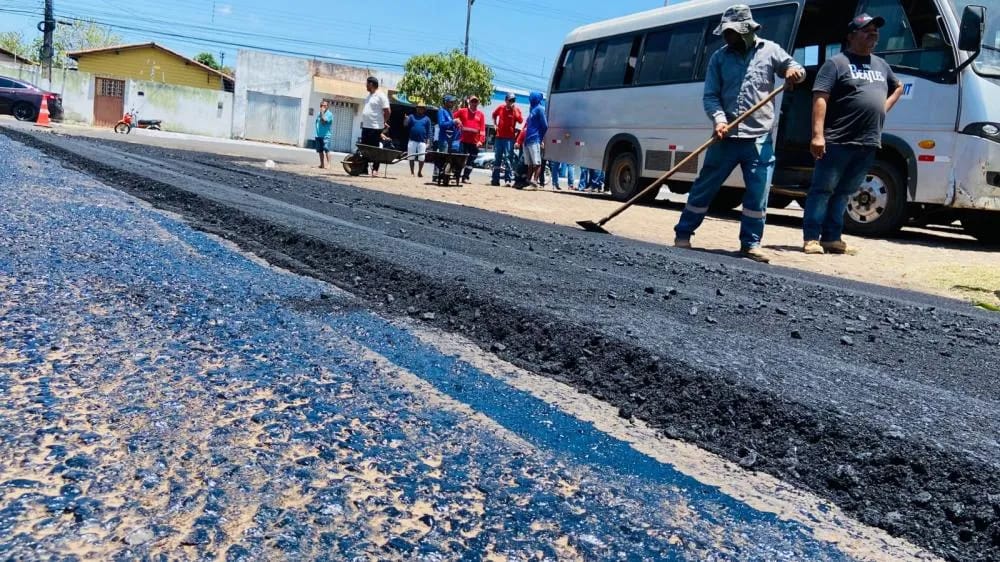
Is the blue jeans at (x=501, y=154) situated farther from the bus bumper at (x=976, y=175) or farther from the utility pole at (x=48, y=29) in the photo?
the utility pole at (x=48, y=29)

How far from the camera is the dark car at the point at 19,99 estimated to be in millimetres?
26439

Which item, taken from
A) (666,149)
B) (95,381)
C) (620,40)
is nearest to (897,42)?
(666,149)

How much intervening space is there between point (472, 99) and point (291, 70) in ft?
105

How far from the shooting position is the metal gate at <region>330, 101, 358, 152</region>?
44719mm

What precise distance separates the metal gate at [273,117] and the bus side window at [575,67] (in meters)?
31.3

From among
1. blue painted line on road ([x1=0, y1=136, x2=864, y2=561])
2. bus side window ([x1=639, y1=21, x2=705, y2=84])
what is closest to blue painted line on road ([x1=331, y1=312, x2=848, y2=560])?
blue painted line on road ([x1=0, y1=136, x2=864, y2=561])

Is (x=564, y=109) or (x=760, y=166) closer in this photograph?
(x=760, y=166)

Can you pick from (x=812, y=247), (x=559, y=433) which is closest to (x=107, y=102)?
(x=812, y=247)

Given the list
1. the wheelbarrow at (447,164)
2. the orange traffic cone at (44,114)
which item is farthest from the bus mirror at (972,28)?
the orange traffic cone at (44,114)

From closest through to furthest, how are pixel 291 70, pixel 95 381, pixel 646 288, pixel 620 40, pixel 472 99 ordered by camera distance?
pixel 95 381 < pixel 646 288 < pixel 620 40 < pixel 472 99 < pixel 291 70

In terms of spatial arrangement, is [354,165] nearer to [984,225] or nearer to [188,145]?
[984,225]

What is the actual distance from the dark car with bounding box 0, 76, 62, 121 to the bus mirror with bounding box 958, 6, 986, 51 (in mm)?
27972

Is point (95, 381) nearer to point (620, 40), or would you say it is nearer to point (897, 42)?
point (897, 42)

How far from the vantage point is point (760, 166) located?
593 centimetres
